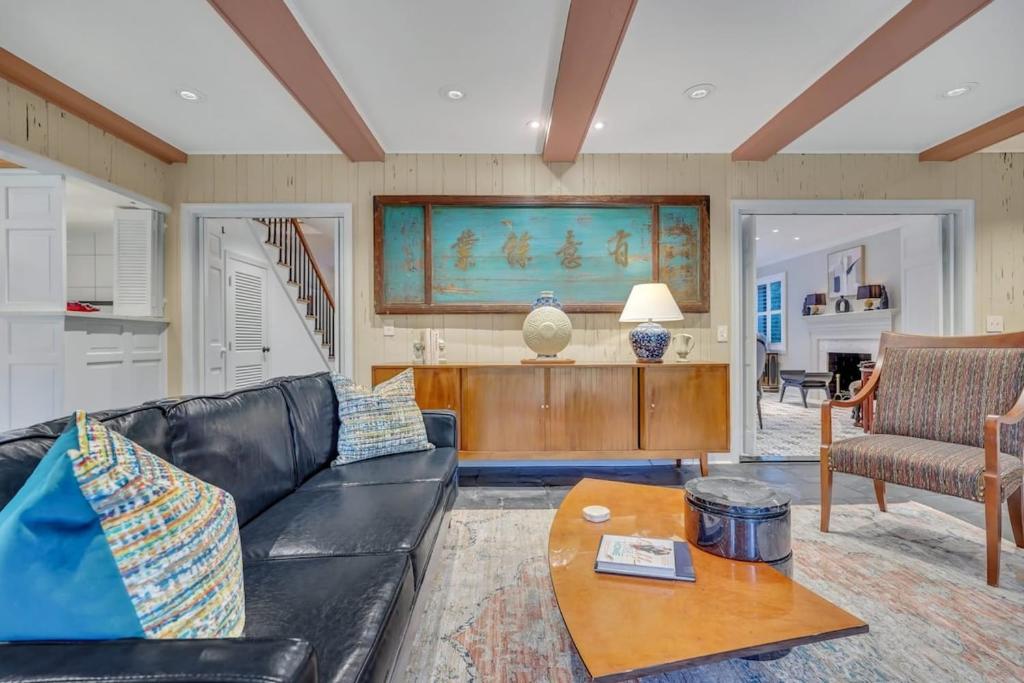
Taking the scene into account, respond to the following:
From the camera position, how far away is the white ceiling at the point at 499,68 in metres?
1.98

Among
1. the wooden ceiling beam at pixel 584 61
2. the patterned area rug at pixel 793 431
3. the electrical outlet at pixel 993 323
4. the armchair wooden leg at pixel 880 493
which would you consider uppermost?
the wooden ceiling beam at pixel 584 61

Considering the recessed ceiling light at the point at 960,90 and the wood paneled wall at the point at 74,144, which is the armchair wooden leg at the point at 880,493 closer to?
the recessed ceiling light at the point at 960,90

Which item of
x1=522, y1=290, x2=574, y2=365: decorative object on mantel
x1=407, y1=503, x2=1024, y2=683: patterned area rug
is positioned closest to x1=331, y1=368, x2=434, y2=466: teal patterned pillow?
x1=407, y1=503, x2=1024, y2=683: patterned area rug

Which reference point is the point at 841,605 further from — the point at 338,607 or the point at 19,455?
the point at 19,455

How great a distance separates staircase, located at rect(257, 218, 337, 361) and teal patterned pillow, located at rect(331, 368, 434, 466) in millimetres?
3376

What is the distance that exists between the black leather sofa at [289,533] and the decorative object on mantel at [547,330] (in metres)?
1.18

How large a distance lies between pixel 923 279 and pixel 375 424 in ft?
16.3

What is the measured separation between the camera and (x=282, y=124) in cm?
301

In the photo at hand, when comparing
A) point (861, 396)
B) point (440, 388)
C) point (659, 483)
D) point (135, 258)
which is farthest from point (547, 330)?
point (135, 258)

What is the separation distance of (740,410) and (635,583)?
9.06ft

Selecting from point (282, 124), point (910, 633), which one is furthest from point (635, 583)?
point (282, 124)

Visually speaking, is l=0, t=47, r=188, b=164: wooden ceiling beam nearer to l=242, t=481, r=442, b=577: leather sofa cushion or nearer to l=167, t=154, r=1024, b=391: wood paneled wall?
l=167, t=154, r=1024, b=391: wood paneled wall

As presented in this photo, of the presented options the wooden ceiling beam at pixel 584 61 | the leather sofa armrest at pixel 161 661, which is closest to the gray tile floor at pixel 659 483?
the leather sofa armrest at pixel 161 661

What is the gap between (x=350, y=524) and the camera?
139 centimetres
